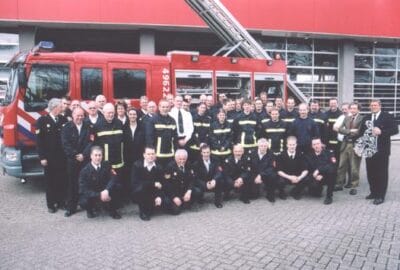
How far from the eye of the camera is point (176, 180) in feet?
21.4

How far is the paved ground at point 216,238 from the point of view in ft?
14.6

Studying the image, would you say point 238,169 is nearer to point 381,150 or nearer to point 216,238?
point 216,238

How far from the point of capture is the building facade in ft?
48.7

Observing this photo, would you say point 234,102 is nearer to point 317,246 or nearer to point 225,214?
point 225,214

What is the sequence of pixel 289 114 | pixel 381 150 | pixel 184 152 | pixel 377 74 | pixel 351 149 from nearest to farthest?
pixel 184 152, pixel 381 150, pixel 351 149, pixel 289 114, pixel 377 74

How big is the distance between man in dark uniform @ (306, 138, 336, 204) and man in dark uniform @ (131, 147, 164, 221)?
283 centimetres

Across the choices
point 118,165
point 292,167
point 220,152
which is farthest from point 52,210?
point 292,167

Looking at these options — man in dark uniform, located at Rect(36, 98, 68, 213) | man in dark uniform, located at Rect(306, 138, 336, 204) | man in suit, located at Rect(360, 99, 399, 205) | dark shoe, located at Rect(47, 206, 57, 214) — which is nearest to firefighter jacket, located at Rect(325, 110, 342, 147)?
man in dark uniform, located at Rect(306, 138, 336, 204)

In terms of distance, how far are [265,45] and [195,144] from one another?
12098mm

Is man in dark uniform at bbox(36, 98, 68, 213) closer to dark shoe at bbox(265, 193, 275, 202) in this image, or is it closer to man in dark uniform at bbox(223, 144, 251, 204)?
man in dark uniform at bbox(223, 144, 251, 204)

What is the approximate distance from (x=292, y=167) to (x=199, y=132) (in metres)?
1.86

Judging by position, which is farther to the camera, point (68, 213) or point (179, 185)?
point (179, 185)

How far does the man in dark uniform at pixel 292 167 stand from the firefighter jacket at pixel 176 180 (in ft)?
5.84

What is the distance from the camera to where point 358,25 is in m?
17.9
